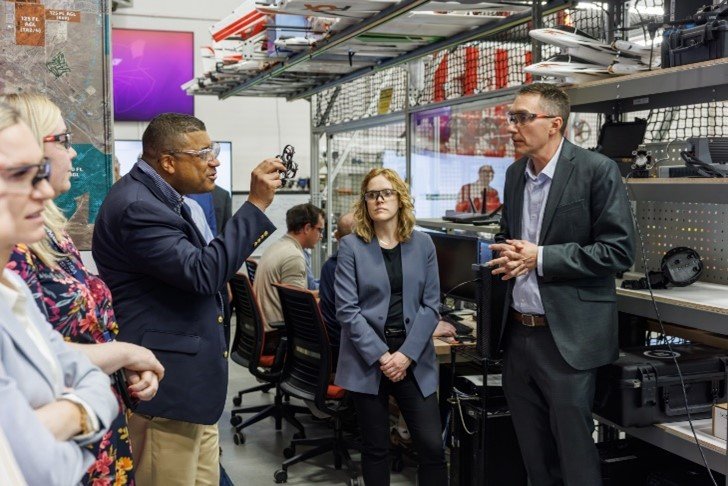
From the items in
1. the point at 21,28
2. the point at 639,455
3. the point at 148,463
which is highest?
the point at 21,28

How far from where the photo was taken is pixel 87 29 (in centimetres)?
277

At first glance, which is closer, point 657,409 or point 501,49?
point 657,409

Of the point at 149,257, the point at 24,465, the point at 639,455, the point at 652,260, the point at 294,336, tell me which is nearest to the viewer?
the point at 24,465

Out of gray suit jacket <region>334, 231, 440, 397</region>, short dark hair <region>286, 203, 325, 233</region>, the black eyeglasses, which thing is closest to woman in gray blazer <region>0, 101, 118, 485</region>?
the black eyeglasses

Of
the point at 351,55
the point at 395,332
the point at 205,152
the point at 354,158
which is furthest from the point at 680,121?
the point at 354,158

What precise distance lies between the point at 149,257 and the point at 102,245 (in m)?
0.21

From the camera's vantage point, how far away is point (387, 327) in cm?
330

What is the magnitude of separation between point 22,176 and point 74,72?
1768mm

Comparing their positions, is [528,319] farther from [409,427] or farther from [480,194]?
[480,194]

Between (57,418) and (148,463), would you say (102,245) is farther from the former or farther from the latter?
(57,418)

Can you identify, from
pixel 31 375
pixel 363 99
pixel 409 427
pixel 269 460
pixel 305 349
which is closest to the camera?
pixel 31 375

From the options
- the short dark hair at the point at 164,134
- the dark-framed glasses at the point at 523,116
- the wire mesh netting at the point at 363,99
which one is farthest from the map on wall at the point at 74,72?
the wire mesh netting at the point at 363,99

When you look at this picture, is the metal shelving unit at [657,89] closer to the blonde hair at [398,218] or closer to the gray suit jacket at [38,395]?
the blonde hair at [398,218]

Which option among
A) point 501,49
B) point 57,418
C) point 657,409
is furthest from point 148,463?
point 501,49
